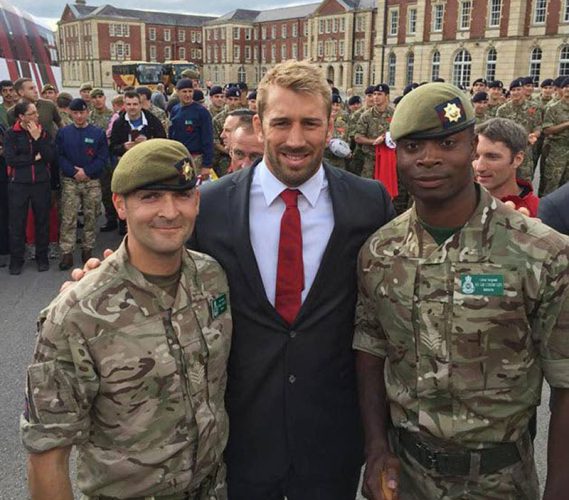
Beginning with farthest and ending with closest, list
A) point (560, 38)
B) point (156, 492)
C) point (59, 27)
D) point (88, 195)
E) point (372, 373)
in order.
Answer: point (59, 27) → point (560, 38) → point (88, 195) → point (372, 373) → point (156, 492)

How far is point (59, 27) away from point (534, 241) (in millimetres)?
111691

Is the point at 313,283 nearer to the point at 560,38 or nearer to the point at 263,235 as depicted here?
the point at 263,235

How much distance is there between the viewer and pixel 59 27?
98.3 metres

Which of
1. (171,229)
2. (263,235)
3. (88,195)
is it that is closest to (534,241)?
(263,235)

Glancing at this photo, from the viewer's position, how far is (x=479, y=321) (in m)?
1.87

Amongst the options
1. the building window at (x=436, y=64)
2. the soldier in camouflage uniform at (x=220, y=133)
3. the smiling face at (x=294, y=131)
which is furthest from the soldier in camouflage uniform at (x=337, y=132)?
the building window at (x=436, y=64)

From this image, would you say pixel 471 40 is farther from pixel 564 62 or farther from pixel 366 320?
pixel 366 320

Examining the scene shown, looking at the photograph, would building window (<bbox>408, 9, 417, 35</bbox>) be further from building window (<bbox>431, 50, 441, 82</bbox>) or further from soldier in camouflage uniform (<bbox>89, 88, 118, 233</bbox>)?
soldier in camouflage uniform (<bbox>89, 88, 118, 233</bbox>)

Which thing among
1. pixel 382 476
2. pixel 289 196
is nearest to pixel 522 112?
pixel 289 196

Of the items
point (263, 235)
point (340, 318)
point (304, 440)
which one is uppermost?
point (263, 235)

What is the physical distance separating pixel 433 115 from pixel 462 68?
5277 cm

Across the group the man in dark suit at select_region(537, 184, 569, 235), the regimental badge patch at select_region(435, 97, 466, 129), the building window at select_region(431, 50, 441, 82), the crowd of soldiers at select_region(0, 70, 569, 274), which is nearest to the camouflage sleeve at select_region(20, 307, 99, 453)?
the regimental badge patch at select_region(435, 97, 466, 129)

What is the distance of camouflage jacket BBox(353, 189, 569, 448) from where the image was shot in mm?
1825

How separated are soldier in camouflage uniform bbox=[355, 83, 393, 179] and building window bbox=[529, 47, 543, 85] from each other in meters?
40.0
